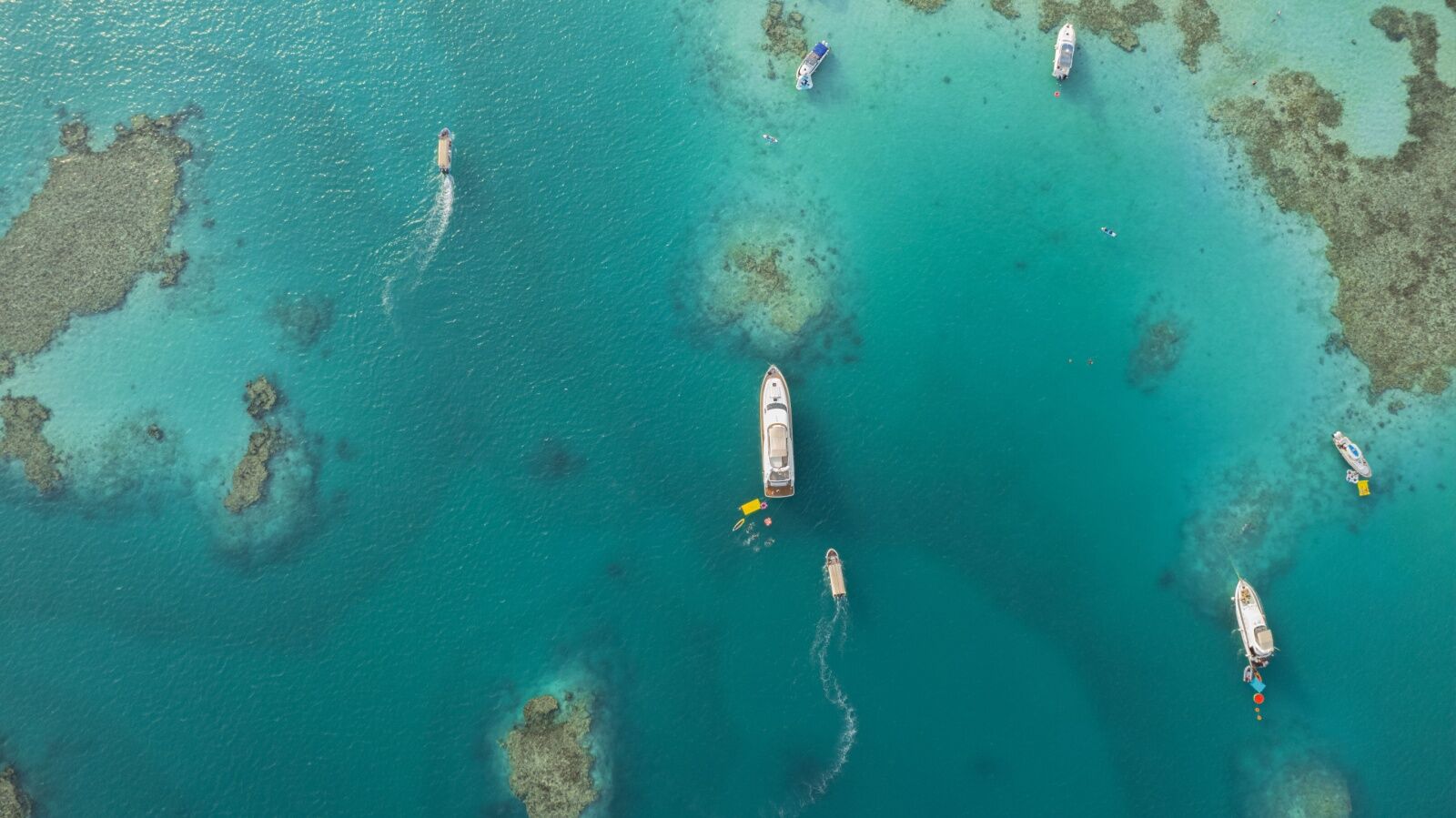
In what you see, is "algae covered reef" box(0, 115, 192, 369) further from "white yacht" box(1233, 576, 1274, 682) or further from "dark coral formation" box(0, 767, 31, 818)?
"white yacht" box(1233, 576, 1274, 682)

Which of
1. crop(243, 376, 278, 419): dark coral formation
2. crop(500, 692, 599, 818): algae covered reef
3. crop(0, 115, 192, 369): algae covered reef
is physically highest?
crop(0, 115, 192, 369): algae covered reef

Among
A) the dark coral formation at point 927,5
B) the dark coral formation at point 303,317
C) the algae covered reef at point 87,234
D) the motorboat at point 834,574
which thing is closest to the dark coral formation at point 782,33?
Answer: the dark coral formation at point 927,5

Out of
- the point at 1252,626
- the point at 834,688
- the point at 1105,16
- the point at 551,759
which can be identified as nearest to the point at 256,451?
the point at 551,759

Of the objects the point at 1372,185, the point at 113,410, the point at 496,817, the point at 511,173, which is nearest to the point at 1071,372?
the point at 1372,185

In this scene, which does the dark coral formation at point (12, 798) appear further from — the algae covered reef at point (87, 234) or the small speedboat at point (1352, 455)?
the small speedboat at point (1352, 455)

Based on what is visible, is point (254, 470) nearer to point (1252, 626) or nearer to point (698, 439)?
point (698, 439)

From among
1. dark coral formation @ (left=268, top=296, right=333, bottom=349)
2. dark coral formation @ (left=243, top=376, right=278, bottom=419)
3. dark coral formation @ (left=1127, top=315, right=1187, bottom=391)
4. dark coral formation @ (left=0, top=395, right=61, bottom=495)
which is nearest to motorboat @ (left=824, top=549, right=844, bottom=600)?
Answer: dark coral formation @ (left=1127, top=315, right=1187, bottom=391)
